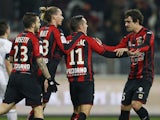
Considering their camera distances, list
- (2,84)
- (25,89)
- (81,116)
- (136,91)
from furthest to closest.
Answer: (2,84) < (136,91) < (81,116) < (25,89)

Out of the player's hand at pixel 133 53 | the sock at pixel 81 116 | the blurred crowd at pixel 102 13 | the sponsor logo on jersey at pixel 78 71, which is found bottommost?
the sock at pixel 81 116

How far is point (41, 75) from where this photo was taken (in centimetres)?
1348

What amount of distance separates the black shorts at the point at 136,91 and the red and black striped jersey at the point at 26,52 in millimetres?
1691

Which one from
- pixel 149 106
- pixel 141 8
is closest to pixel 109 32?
pixel 141 8

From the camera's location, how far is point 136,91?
13.4 metres

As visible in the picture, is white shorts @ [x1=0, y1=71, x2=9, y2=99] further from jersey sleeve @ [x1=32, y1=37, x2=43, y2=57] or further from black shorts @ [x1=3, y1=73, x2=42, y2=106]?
jersey sleeve @ [x1=32, y1=37, x2=43, y2=57]

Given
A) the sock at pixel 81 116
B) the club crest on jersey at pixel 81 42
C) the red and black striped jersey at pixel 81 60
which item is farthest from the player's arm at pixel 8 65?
the sock at pixel 81 116

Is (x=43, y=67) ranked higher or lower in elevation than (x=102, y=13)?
lower

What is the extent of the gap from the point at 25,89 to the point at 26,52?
1.89 feet

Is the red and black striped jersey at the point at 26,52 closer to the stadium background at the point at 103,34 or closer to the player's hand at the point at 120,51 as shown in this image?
the player's hand at the point at 120,51

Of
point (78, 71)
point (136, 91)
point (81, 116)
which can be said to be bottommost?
point (81, 116)

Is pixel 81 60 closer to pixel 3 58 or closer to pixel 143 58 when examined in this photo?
pixel 143 58

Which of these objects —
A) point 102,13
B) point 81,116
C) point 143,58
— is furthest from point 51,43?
point 102,13

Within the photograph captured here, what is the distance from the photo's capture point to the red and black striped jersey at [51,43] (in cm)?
1335
